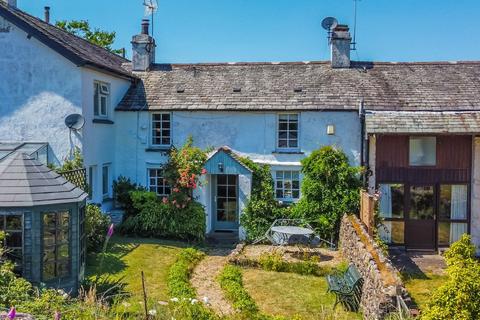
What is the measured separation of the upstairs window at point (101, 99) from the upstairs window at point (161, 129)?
2.16m

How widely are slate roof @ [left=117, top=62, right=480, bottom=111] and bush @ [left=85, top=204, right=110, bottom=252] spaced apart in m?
6.05

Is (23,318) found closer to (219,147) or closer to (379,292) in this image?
(379,292)

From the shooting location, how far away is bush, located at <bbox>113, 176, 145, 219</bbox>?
66.8 feet

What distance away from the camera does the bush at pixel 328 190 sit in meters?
18.8

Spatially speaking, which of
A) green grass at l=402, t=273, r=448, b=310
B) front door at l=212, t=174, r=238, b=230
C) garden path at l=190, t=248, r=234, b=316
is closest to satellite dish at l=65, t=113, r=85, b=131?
front door at l=212, t=174, r=238, b=230

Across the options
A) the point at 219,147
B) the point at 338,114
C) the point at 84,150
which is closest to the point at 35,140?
the point at 84,150

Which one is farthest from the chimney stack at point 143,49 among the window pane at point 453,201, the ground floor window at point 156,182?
the window pane at point 453,201

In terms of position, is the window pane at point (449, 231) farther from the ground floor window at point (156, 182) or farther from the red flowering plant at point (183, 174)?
the ground floor window at point (156, 182)

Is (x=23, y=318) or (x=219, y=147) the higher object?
(x=219, y=147)

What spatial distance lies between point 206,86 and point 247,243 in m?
7.71

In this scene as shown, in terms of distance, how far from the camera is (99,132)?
1961cm

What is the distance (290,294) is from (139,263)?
206 inches

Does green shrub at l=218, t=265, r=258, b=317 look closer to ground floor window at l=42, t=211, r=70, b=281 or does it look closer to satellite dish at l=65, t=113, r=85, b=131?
ground floor window at l=42, t=211, r=70, b=281

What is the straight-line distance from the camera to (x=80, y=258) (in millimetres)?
12039
